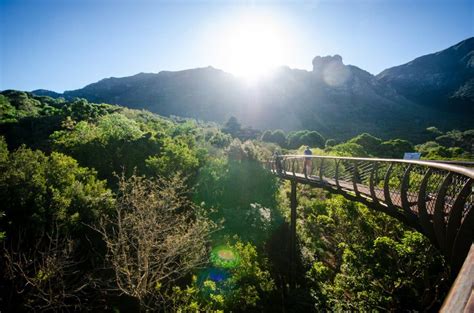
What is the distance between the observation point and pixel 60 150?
2044cm

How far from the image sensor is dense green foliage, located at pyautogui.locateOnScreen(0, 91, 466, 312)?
30.3 feet

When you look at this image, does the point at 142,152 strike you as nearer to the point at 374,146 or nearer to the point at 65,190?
the point at 65,190

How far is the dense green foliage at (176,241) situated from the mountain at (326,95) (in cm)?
6075

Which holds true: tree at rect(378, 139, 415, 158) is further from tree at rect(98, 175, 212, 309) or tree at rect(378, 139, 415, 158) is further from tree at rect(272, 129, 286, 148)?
tree at rect(98, 175, 212, 309)

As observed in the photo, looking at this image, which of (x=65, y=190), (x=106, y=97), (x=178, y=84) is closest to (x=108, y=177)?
(x=65, y=190)

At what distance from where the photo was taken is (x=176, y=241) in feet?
29.3

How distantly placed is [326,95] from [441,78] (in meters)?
43.8

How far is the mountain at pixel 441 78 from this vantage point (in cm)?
8444

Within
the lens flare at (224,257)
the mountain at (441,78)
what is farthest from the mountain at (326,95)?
the lens flare at (224,257)

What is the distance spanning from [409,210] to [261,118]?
91.6 m

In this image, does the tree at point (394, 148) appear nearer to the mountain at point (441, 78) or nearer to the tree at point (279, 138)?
the tree at point (279, 138)

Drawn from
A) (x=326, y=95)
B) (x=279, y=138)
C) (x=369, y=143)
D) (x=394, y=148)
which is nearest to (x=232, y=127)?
(x=279, y=138)

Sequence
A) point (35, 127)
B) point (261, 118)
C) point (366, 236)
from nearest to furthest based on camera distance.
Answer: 1. point (366, 236)
2. point (35, 127)
3. point (261, 118)

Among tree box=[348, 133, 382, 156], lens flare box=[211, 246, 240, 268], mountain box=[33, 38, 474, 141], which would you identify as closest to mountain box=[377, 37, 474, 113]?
mountain box=[33, 38, 474, 141]
